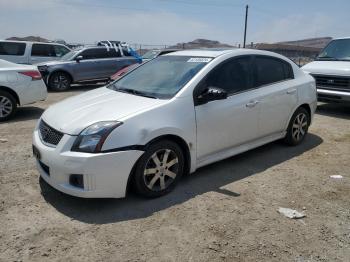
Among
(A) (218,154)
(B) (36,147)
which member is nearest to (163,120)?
(A) (218,154)

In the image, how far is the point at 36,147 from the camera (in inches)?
152

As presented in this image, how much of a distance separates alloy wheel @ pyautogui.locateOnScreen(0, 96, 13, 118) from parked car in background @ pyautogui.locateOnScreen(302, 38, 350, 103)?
7.30 m

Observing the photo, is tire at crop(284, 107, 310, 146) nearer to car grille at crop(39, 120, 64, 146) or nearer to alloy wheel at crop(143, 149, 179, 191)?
alloy wheel at crop(143, 149, 179, 191)

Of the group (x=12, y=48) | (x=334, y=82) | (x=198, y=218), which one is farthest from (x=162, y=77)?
(x=12, y=48)

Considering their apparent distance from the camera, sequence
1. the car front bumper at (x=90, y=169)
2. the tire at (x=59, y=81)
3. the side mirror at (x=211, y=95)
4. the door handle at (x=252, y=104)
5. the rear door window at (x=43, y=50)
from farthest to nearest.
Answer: the rear door window at (x=43, y=50) → the tire at (x=59, y=81) → the door handle at (x=252, y=104) → the side mirror at (x=211, y=95) → the car front bumper at (x=90, y=169)

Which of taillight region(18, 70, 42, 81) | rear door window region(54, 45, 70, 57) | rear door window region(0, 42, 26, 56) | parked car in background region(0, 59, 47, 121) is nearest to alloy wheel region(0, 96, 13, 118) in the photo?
parked car in background region(0, 59, 47, 121)

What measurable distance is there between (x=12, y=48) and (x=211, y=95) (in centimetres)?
1225

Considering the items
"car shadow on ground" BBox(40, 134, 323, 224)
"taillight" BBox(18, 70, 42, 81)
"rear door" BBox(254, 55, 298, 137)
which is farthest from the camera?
"taillight" BBox(18, 70, 42, 81)

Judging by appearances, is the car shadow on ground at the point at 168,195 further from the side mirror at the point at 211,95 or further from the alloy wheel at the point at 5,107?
the alloy wheel at the point at 5,107

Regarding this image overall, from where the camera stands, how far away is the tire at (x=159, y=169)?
3.67m

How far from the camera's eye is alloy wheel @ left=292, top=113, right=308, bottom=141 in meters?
5.68

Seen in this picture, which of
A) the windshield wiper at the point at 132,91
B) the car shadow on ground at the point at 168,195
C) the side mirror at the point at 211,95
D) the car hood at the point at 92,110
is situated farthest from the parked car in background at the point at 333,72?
the car hood at the point at 92,110

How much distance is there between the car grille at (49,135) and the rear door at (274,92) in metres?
2.71

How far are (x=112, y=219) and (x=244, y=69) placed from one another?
2.69 meters
